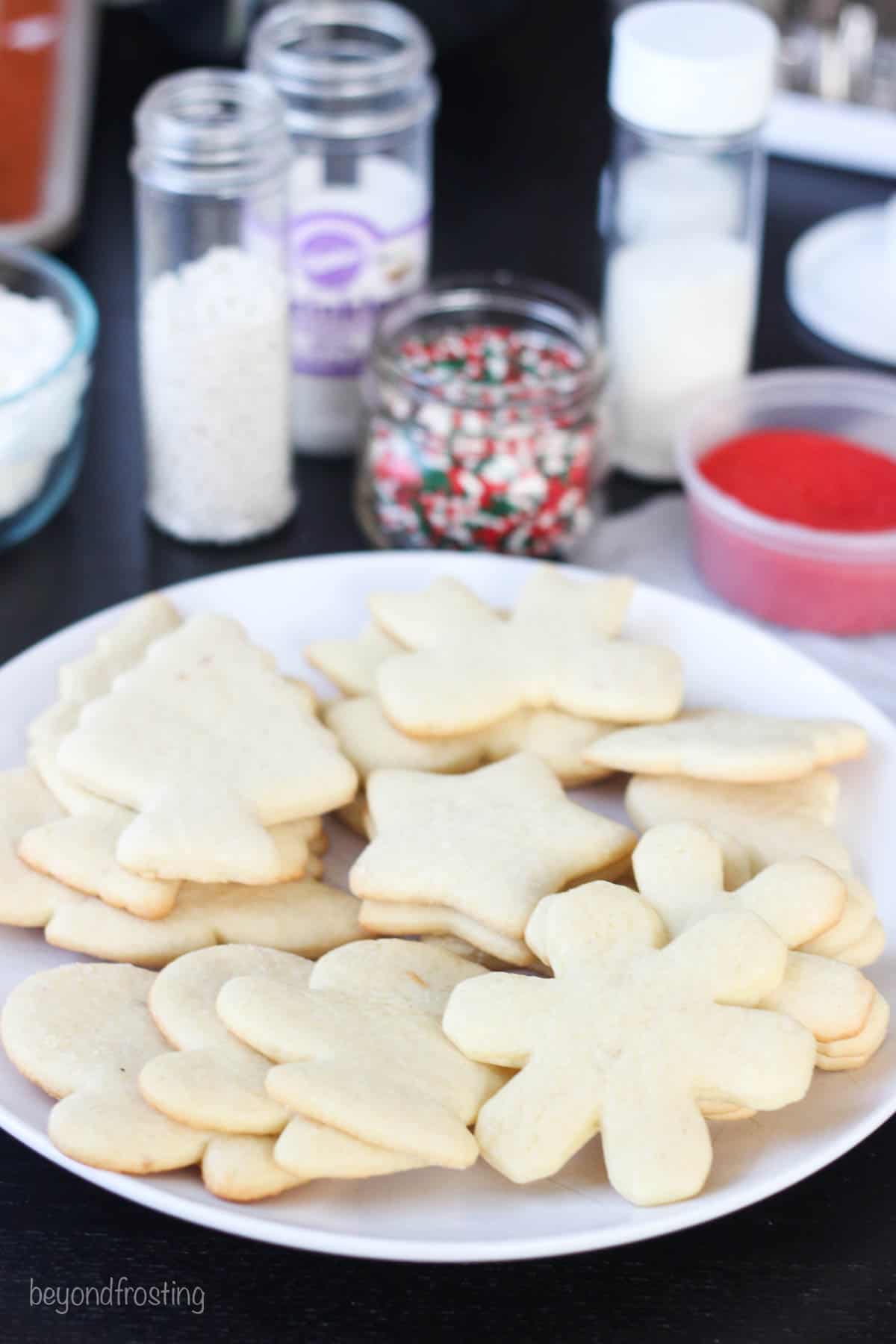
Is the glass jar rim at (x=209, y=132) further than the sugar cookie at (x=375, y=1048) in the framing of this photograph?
Yes

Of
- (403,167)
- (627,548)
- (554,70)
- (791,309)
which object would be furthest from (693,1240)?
(554,70)

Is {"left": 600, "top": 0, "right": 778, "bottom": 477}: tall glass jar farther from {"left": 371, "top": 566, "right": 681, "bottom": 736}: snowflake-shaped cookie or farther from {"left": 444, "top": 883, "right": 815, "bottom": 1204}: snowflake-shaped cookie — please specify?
{"left": 444, "top": 883, "right": 815, "bottom": 1204}: snowflake-shaped cookie

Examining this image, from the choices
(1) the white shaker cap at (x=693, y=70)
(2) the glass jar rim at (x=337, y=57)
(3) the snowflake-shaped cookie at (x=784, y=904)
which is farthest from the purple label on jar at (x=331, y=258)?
(3) the snowflake-shaped cookie at (x=784, y=904)

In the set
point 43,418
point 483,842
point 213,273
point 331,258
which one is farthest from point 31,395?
point 483,842

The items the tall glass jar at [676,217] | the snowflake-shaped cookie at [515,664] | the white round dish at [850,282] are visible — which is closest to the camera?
the snowflake-shaped cookie at [515,664]

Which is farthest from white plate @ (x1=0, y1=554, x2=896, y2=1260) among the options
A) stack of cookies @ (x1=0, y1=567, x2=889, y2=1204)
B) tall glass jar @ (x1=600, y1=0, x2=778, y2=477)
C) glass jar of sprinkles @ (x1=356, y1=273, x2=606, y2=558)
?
tall glass jar @ (x1=600, y1=0, x2=778, y2=477)

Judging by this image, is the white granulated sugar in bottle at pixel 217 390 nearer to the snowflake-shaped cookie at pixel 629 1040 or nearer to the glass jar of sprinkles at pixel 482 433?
the glass jar of sprinkles at pixel 482 433

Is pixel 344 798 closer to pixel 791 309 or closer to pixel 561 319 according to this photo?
pixel 561 319
